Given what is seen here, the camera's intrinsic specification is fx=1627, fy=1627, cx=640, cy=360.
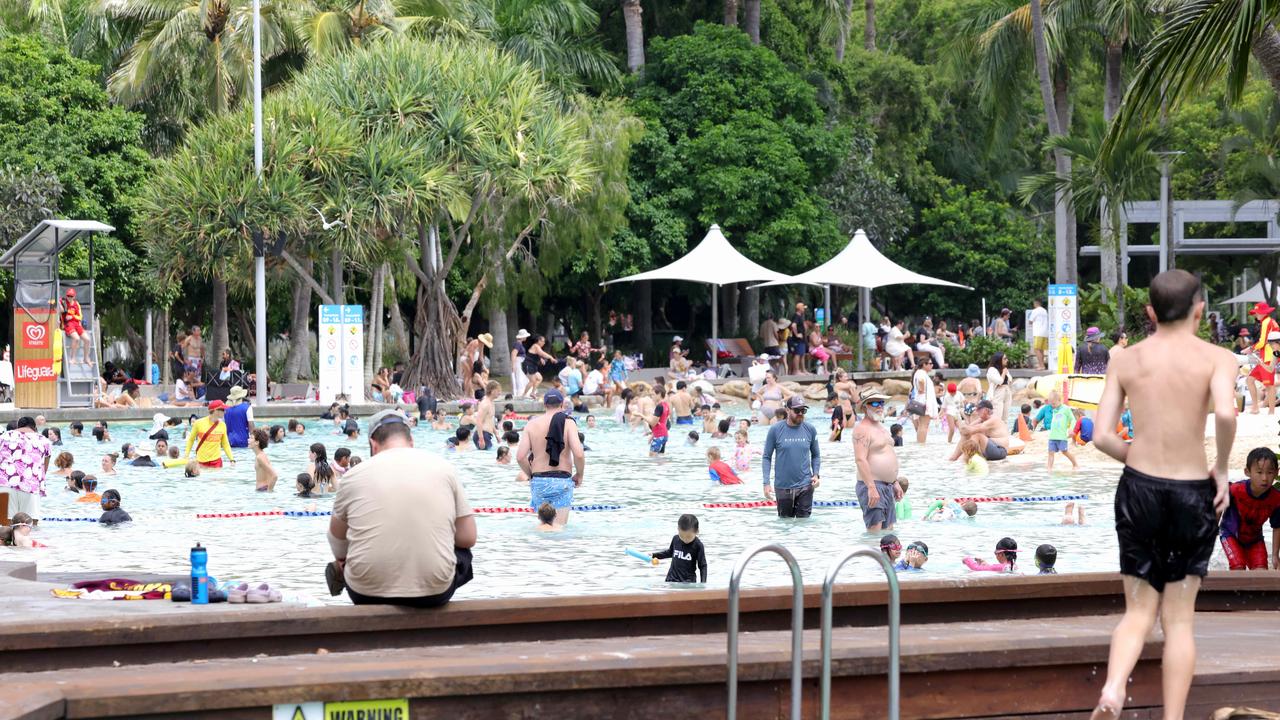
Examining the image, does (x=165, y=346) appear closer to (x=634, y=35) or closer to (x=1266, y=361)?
(x=634, y=35)

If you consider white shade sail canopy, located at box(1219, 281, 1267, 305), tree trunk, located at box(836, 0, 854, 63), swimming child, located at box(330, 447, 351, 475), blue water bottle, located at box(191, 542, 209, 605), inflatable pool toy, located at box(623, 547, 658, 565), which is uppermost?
tree trunk, located at box(836, 0, 854, 63)

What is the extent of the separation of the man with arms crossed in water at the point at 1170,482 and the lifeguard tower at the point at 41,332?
87.3ft

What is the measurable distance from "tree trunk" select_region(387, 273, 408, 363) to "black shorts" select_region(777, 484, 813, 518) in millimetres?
25977

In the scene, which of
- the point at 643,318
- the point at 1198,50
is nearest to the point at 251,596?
the point at 1198,50

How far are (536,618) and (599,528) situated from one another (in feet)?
33.1

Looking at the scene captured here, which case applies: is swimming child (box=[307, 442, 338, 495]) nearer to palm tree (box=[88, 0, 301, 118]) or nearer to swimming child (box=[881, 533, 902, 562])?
swimming child (box=[881, 533, 902, 562])

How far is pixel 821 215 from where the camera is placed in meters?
45.1

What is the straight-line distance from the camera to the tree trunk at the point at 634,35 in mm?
44812

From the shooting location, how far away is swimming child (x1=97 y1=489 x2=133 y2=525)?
16953 mm

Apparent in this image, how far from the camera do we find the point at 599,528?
17.3m

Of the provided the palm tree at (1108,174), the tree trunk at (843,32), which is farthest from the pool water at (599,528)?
the tree trunk at (843,32)

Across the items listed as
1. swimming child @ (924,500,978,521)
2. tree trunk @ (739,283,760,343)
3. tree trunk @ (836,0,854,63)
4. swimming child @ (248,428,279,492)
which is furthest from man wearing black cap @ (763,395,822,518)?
tree trunk @ (836,0,854,63)

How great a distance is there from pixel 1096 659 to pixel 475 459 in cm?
1861

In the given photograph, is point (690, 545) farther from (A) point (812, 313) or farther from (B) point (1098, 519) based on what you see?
(A) point (812, 313)
